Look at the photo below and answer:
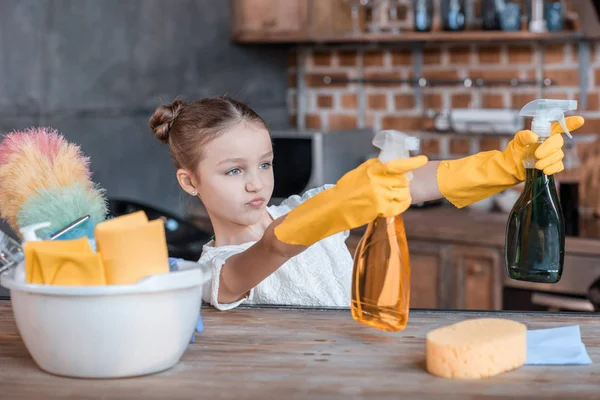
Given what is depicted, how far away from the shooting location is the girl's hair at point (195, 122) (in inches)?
65.9

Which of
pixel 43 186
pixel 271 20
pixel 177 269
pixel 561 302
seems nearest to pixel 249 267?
pixel 177 269

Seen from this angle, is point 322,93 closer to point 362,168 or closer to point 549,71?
point 549,71

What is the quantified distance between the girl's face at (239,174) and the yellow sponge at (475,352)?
61 cm

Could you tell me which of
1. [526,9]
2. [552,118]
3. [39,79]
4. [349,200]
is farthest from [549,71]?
[349,200]

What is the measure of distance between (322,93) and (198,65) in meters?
0.62

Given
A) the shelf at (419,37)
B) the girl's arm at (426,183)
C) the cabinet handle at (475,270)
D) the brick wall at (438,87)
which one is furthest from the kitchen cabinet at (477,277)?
the girl's arm at (426,183)

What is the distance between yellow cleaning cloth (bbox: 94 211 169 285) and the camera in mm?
1033

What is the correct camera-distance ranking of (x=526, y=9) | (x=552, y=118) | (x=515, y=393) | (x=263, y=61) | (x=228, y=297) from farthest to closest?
1. (x=263, y=61)
2. (x=526, y=9)
3. (x=228, y=297)
4. (x=552, y=118)
5. (x=515, y=393)

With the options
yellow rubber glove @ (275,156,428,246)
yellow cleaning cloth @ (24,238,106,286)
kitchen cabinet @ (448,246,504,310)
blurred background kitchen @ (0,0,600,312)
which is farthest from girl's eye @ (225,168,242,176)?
kitchen cabinet @ (448,246,504,310)

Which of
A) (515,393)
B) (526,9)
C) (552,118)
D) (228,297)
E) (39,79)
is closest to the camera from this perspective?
(515,393)

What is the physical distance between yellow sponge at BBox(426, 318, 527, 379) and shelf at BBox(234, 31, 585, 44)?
7.81 ft

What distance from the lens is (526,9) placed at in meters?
3.36

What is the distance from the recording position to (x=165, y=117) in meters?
1.74

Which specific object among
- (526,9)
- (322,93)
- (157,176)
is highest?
(526,9)
